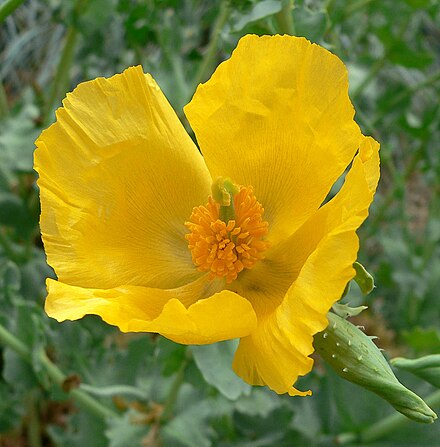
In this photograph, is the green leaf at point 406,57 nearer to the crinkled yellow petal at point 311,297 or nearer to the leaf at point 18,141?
the leaf at point 18,141

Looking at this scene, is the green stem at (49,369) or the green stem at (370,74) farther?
the green stem at (370,74)

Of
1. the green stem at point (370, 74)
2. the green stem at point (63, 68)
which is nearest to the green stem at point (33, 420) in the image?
the green stem at point (63, 68)

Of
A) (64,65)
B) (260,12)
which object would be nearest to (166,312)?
(260,12)

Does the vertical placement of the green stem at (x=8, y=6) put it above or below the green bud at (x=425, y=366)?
above

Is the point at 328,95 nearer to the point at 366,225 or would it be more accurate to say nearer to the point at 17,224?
the point at 17,224

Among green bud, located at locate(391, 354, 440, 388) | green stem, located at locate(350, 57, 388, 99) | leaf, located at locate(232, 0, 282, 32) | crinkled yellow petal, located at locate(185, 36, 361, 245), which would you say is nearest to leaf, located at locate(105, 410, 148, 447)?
crinkled yellow petal, located at locate(185, 36, 361, 245)

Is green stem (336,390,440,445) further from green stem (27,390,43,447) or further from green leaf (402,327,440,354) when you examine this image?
green stem (27,390,43,447)
